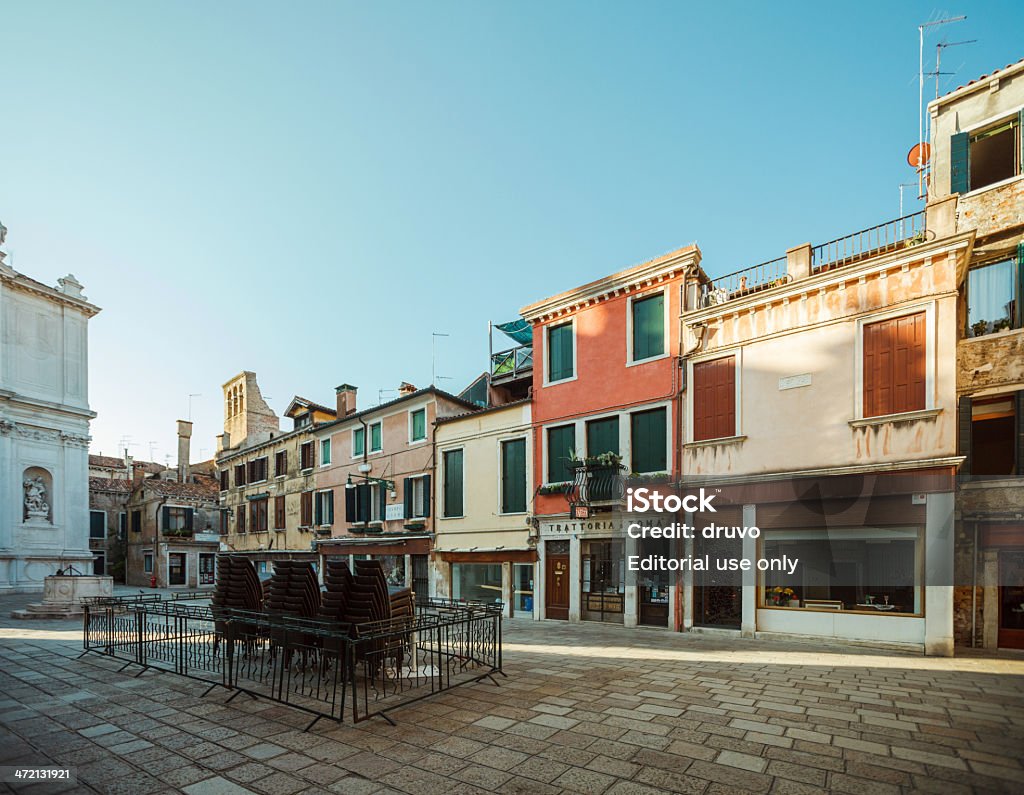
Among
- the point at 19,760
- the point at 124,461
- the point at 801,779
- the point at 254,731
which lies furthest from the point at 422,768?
the point at 124,461

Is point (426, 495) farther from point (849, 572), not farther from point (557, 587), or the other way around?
point (849, 572)

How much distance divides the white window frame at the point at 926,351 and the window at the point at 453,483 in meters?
13.2

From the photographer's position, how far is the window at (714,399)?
595 inches

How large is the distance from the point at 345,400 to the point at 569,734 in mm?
24117

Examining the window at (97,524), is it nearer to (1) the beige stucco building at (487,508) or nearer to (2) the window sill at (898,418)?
(1) the beige stucco building at (487,508)

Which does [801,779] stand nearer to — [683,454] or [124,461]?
[683,454]

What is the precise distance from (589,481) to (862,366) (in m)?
7.54

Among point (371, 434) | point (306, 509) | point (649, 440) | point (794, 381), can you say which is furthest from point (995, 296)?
point (306, 509)

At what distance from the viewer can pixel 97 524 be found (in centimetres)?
4119

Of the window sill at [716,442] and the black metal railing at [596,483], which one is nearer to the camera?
the window sill at [716,442]

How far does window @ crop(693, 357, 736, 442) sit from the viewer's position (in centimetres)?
A: 1510

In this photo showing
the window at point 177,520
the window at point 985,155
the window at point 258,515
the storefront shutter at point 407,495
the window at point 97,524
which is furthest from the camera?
the window at point 97,524

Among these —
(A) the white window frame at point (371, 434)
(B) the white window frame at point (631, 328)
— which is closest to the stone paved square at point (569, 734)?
(B) the white window frame at point (631, 328)

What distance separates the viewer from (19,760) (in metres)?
5.92
